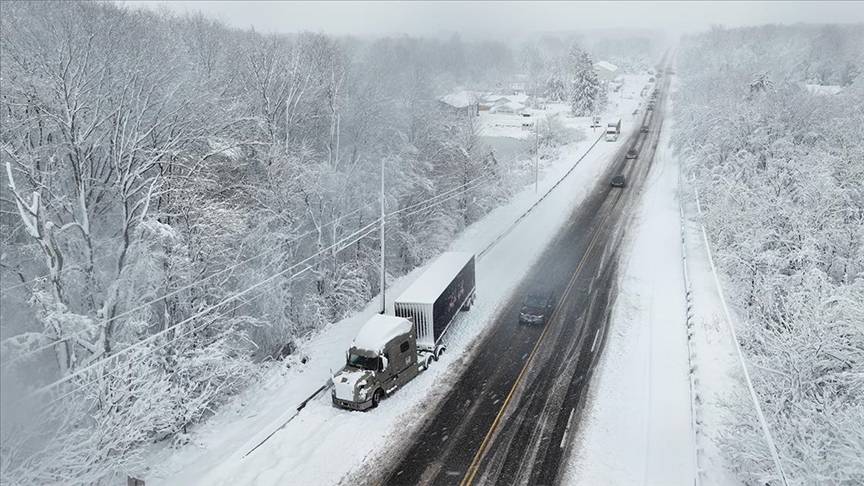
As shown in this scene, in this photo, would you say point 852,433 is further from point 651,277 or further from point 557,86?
point 557,86

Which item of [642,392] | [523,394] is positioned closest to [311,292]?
[523,394]

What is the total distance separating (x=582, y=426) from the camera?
1919 centimetres

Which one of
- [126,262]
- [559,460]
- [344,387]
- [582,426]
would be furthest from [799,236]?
[126,262]

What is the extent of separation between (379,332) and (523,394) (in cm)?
632

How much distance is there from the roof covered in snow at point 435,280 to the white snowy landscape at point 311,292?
393 millimetres

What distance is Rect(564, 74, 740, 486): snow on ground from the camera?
1712cm

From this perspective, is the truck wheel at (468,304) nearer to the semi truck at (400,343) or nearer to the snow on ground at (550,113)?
the semi truck at (400,343)

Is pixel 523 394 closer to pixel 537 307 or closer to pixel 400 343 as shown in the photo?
pixel 400 343

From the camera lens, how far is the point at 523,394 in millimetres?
21406

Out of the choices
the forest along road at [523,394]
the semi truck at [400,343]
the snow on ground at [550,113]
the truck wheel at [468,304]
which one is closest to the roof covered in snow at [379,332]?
the semi truck at [400,343]

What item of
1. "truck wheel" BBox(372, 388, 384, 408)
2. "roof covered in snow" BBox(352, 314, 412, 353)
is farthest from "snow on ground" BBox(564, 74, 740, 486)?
"roof covered in snow" BBox(352, 314, 412, 353)

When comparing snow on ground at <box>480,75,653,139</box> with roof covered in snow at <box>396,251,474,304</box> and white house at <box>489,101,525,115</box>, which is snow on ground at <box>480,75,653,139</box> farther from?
roof covered in snow at <box>396,251,474,304</box>

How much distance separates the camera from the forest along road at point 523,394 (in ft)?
56.7

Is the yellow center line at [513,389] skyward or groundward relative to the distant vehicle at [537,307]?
groundward
